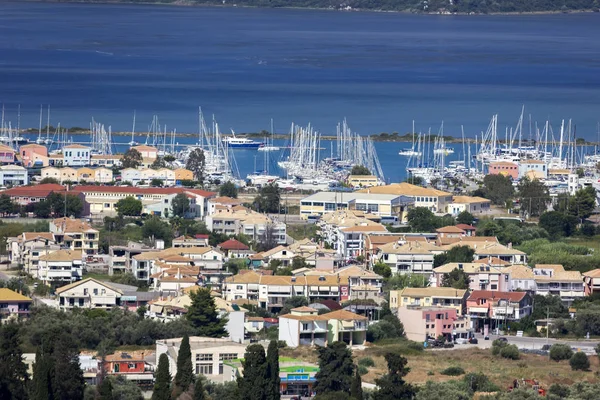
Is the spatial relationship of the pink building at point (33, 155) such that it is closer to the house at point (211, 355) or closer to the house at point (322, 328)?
the house at point (322, 328)

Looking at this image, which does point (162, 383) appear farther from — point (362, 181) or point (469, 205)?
point (362, 181)

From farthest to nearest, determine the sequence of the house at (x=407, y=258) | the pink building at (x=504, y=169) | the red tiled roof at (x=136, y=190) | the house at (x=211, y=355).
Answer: the pink building at (x=504, y=169)
the red tiled roof at (x=136, y=190)
the house at (x=407, y=258)
the house at (x=211, y=355)

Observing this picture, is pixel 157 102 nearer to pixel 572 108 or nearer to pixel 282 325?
pixel 572 108

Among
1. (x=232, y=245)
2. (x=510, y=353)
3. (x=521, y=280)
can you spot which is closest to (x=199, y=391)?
(x=510, y=353)

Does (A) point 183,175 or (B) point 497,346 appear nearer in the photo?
(B) point 497,346

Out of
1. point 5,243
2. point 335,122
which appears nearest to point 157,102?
point 335,122

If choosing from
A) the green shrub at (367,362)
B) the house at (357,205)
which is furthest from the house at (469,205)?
the green shrub at (367,362)
